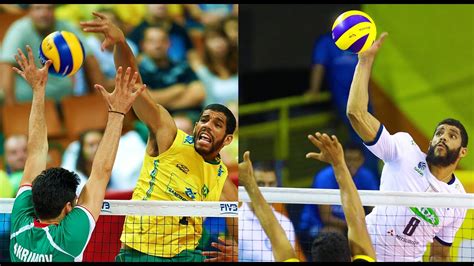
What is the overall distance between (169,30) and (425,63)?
10.1 feet

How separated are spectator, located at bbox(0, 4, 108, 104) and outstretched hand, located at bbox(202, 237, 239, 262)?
3136 mm

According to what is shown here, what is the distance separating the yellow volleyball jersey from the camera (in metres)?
6.89

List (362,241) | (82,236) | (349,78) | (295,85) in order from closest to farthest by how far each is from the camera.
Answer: (82,236)
(362,241)
(349,78)
(295,85)

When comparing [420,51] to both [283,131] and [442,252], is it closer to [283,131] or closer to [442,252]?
[283,131]

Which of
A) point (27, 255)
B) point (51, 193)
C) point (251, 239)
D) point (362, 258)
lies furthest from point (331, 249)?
point (251, 239)

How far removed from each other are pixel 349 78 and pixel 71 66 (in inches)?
155

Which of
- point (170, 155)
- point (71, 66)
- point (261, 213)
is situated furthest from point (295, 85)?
point (261, 213)

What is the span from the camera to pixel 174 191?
23.1 feet

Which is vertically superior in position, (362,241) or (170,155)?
(170,155)

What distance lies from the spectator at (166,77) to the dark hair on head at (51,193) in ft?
14.1

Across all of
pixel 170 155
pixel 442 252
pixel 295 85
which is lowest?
pixel 442 252

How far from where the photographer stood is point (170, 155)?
7047 mm

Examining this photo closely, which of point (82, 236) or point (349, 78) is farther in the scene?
point (349, 78)

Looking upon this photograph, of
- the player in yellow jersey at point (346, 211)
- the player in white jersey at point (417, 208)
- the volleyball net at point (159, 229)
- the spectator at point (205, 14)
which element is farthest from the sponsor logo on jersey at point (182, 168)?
the spectator at point (205, 14)
